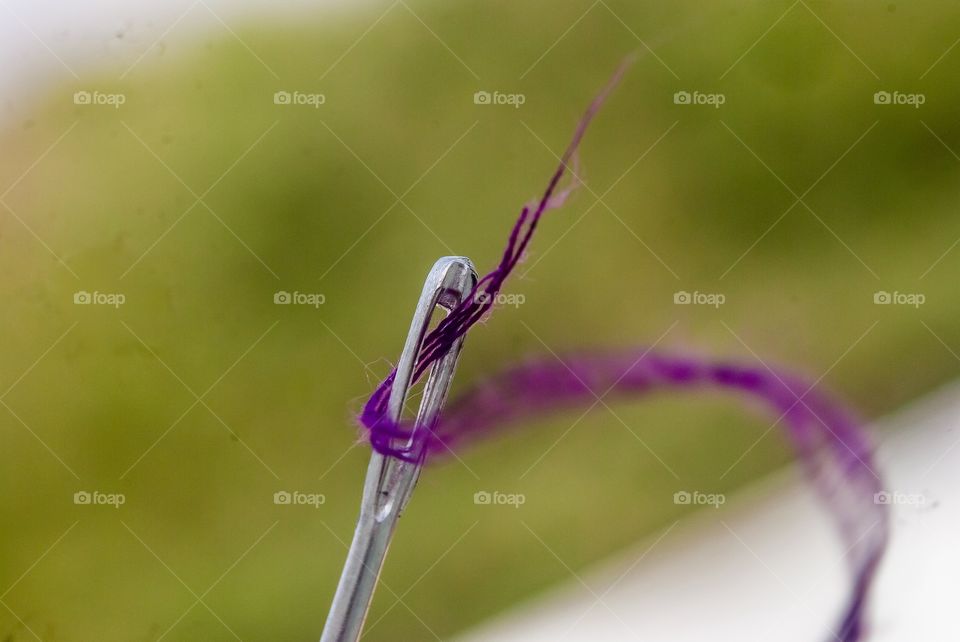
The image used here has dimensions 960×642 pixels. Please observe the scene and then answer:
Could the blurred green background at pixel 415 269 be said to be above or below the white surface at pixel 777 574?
above

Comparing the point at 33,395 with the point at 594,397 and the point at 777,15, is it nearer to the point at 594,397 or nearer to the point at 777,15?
the point at 594,397

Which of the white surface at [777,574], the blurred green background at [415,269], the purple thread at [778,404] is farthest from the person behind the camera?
the blurred green background at [415,269]

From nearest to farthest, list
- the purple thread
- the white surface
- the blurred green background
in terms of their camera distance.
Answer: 1. the purple thread
2. the white surface
3. the blurred green background

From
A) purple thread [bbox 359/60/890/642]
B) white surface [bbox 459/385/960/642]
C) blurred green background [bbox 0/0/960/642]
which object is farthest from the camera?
blurred green background [bbox 0/0/960/642]

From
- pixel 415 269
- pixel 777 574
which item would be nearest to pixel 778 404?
pixel 777 574

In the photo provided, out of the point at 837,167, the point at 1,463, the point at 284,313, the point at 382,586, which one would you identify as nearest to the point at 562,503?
the point at 382,586
